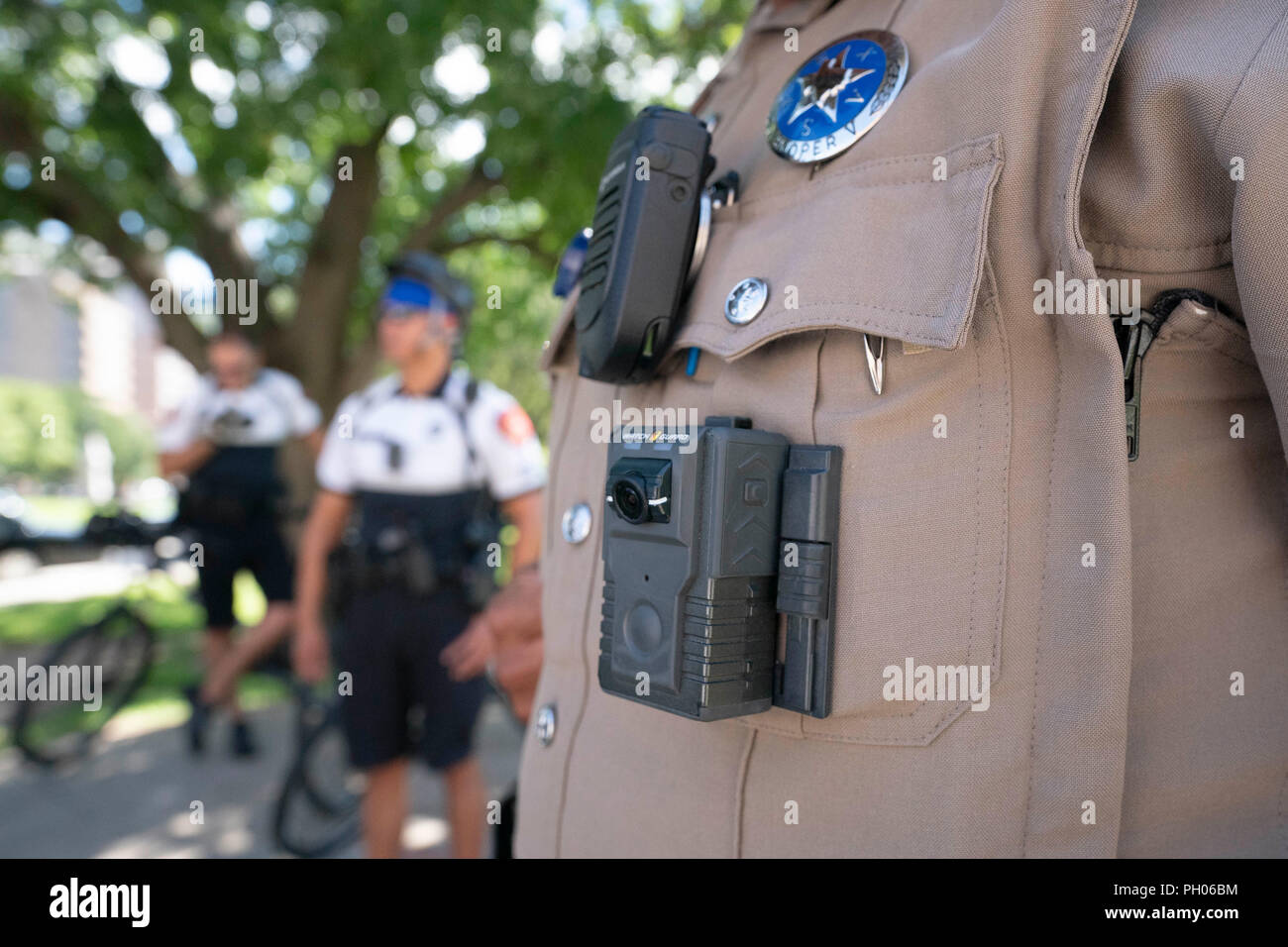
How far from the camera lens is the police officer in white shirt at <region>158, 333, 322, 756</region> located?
14.9 feet

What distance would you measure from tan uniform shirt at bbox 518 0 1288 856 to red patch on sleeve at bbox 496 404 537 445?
1.96 meters

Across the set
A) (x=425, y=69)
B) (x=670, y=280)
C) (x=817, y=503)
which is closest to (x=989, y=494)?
(x=817, y=503)

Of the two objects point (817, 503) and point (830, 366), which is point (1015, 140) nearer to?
point (830, 366)

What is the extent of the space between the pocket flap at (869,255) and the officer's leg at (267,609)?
417 cm

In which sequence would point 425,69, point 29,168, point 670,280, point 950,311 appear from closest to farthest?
1. point 950,311
2. point 670,280
3. point 425,69
4. point 29,168

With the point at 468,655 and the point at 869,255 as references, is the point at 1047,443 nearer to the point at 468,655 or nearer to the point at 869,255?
the point at 869,255

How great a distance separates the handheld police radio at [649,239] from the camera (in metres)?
1.12

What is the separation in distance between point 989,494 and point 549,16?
5.68 m

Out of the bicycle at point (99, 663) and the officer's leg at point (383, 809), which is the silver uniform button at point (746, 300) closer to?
the officer's leg at point (383, 809)

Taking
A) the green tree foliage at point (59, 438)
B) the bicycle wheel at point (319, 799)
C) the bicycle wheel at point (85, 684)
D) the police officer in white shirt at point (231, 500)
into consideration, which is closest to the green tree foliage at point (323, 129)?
the police officer in white shirt at point (231, 500)

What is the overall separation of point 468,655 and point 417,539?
471 mm
